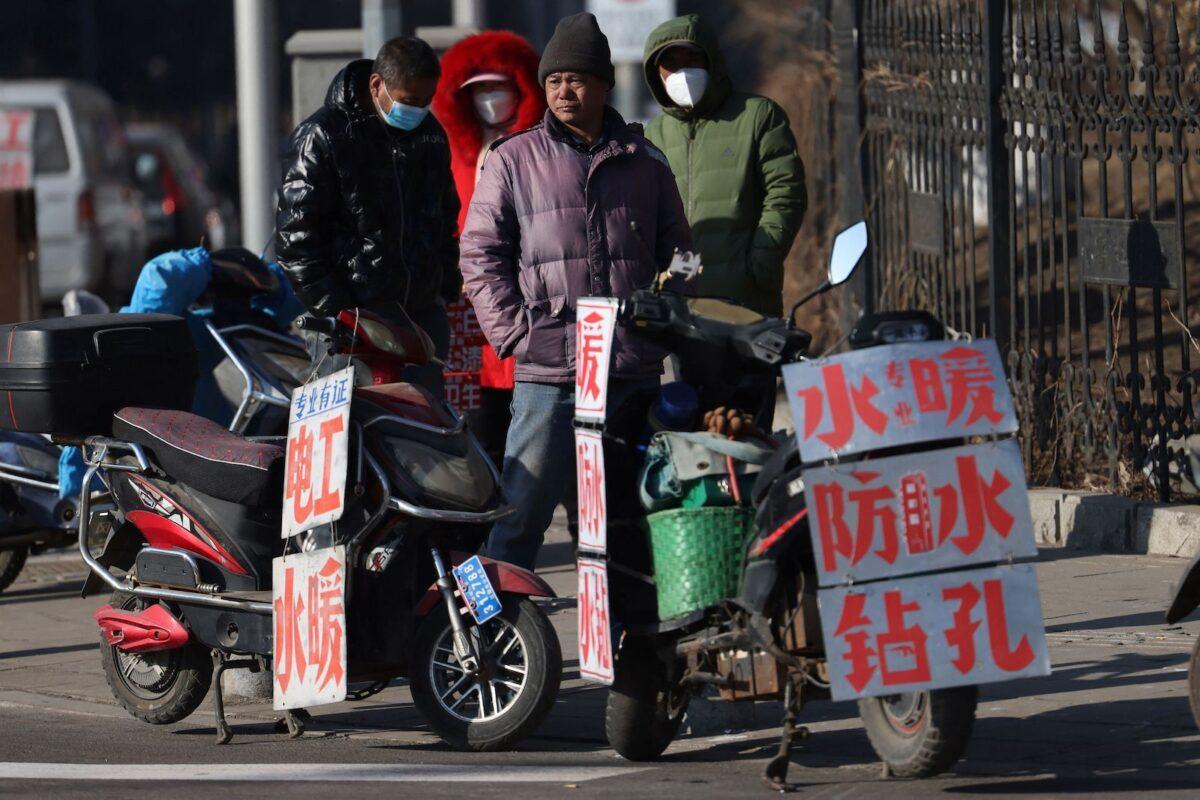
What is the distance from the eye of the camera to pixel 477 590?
6391mm

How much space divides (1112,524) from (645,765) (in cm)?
358

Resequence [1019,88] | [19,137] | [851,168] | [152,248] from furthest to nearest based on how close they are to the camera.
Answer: [152,248] → [19,137] → [851,168] → [1019,88]

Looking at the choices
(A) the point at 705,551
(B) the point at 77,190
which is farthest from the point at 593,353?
(B) the point at 77,190

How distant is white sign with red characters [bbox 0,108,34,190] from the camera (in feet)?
74.1

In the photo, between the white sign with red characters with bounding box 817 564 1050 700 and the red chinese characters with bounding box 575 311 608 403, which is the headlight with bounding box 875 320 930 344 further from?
the red chinese characters with bounding box 575 311 608 403

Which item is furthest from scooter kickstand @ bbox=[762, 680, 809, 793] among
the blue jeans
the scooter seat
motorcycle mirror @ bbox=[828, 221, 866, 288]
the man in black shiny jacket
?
the man in black shiny jacket

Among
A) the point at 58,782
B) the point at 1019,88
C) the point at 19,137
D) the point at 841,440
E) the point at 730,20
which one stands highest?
the point at 730,20

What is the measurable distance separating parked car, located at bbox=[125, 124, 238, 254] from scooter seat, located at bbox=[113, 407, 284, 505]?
19.5 m

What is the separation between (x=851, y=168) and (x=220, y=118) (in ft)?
107

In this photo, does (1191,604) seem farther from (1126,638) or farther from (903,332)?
(1126,638)

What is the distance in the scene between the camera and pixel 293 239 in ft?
25.5

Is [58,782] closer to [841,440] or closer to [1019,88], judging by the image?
[841,440]

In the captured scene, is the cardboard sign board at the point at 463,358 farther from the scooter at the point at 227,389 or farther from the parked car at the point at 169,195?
the parked car at the point at 169,195

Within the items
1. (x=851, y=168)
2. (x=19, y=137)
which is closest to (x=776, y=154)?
(x=851, y=168)
